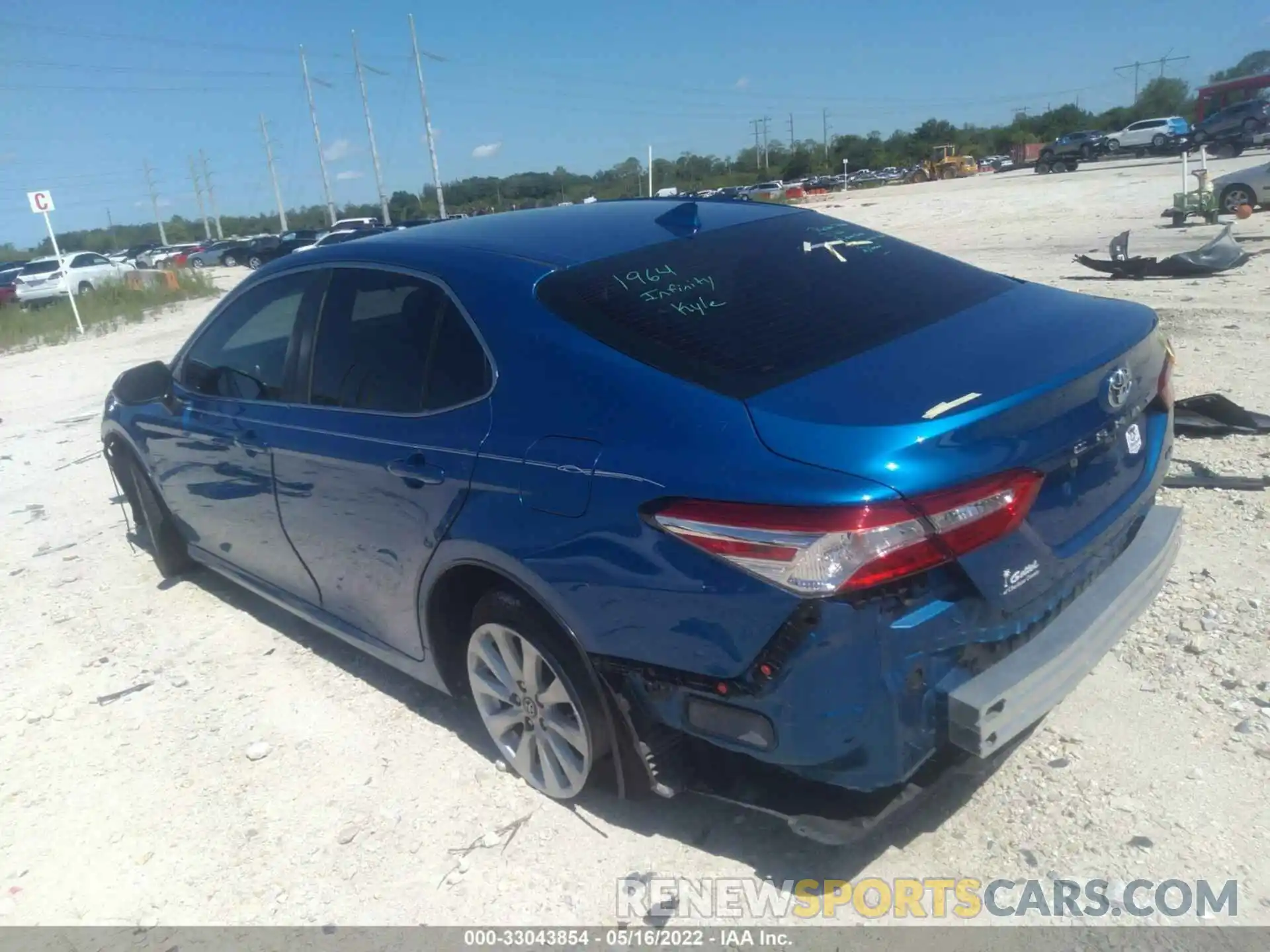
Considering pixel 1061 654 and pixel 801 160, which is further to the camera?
pixel 801 160

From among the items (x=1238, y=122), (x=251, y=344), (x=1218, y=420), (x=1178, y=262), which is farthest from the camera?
(x=1238, y=122)

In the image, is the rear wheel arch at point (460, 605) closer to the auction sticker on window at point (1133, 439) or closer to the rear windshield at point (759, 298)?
the rear windshield at point (759, 298)

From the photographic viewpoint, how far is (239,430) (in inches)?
159

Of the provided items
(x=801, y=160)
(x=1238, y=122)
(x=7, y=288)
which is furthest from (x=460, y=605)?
(x=801, y=160)

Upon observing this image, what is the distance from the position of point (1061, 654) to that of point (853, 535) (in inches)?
Result: 30.9

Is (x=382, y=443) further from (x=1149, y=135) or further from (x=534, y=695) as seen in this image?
(x=1149, y=135)

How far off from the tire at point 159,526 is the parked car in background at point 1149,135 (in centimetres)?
5377

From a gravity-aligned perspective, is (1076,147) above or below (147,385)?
below

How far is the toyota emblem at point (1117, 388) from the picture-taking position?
261 cm

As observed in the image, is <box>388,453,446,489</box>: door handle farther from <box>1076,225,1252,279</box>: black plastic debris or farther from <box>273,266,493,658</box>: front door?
<box>1076,225,1252,279</box>: black plastic debris

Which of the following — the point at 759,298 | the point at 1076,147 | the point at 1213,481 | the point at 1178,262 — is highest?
the point at 759,298

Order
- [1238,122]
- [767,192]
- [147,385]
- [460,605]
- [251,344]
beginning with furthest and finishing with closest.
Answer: [767,192] → [1238,122] → [147,385] → [251,344] → [460,605]

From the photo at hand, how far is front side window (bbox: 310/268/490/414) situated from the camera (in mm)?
3059

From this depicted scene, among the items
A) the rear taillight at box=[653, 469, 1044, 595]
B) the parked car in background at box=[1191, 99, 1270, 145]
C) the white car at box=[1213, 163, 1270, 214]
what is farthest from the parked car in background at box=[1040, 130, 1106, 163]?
the rear taillight at box=[653, 469, 1044, 595]
